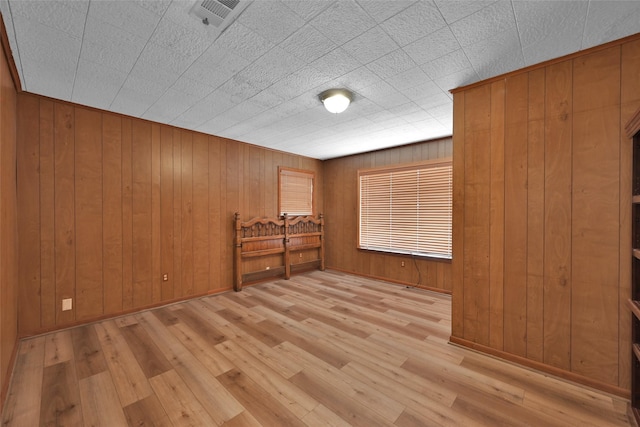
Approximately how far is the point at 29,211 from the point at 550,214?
4.72 m

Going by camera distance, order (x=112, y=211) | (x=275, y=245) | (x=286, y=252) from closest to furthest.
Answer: (x=112, y=211) < (x=275, y=245) < (x=286, y=252)

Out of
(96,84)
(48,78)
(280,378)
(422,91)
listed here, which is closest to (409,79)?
(422,91)

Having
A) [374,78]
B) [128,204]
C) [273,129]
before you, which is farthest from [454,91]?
[128,204]

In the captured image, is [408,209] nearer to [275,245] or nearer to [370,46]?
[275,245]

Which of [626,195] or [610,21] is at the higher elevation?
[610,21]

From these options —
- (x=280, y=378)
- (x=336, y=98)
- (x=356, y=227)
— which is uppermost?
(x=336, y=98)

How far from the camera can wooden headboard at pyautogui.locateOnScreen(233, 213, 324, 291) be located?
14.0ft

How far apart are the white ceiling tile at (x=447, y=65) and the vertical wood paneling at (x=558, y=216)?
0.66 m

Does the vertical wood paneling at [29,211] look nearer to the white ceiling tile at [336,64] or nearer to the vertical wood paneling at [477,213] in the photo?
the white ceiling tile at [336,64]

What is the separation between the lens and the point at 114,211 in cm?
307

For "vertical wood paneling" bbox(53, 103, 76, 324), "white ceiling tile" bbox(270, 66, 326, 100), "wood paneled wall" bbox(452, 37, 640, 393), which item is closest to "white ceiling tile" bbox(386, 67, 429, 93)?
"wood paneled wall" bbox(452, 37, 640, 393)

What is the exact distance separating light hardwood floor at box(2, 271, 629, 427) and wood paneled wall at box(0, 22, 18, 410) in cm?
21

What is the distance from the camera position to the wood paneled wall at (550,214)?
1.75 meters

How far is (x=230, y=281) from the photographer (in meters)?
4.18
